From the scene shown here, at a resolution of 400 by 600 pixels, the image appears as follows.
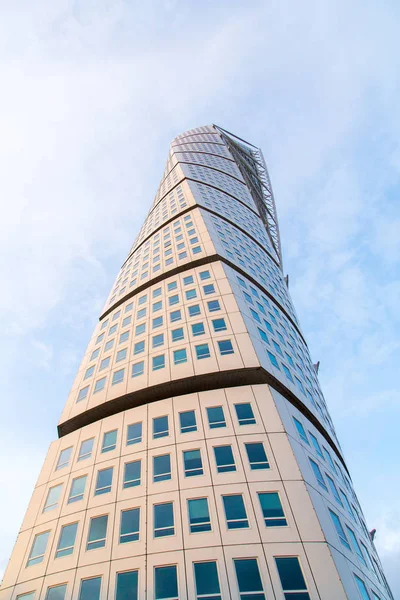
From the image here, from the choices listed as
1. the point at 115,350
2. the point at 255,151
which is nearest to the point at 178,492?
the point at 115,350

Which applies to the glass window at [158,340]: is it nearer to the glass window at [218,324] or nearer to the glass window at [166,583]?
the glass window at [218,324]

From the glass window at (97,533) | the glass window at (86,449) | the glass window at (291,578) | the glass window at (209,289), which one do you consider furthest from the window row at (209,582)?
the glass window at (209,289)

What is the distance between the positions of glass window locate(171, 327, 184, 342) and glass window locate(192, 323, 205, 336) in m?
0.83

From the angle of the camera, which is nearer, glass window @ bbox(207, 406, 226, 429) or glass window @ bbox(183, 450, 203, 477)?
glass window @ bbox(183, 450, 203, 477)

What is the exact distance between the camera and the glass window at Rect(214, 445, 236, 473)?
698 inches

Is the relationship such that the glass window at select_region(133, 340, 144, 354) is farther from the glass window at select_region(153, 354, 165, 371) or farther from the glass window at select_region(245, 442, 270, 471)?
the glass window at select_region(245, 442, 270, 471)

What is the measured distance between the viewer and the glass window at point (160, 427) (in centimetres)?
2030

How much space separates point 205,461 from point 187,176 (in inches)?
2060

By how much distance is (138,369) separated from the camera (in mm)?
26109

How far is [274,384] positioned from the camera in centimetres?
2484

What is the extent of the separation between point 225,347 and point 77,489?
11.0m

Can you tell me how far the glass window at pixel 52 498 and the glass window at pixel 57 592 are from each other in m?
4.12

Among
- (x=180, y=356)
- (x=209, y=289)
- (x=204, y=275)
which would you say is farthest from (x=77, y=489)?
(x=204, y=275)


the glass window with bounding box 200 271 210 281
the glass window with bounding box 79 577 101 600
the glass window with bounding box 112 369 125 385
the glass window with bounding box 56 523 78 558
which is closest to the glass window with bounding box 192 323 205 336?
the glass window with bounding box 112 369 125 385
